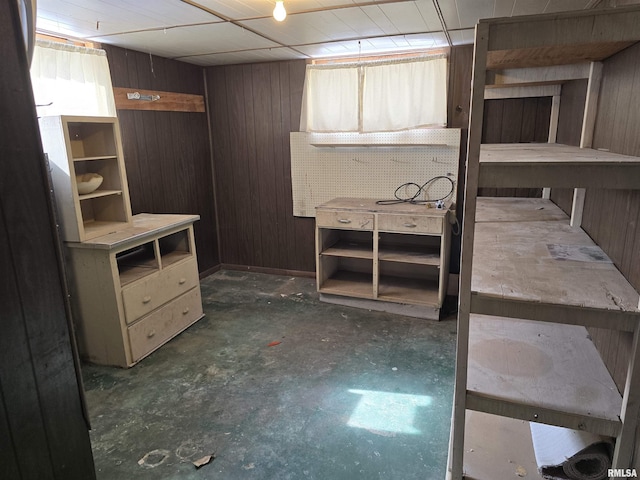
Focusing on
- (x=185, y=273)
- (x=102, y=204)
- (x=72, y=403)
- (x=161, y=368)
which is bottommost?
(x=161, y=368)

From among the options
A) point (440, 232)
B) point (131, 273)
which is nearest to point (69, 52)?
point (131, 273)

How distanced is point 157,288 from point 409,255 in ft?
6.70

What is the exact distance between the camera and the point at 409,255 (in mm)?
3531

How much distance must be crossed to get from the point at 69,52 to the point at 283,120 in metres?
1.90

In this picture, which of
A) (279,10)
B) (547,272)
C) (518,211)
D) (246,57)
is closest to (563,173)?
(547,272)

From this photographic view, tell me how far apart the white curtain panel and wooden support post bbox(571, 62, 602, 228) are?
174cm

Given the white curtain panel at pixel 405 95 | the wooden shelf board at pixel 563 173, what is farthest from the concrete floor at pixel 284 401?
the white curtain panel at pixel 405 95

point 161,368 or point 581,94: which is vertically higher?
point 581,94

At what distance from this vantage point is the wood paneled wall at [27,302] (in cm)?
Result: 89

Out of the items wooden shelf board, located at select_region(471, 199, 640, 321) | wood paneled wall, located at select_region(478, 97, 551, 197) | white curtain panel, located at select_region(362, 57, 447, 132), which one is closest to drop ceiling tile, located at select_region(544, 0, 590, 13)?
wood paneled wall, located at select_region(478, 97, 551, 197)

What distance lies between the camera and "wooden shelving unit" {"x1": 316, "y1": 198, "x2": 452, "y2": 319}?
331 cm

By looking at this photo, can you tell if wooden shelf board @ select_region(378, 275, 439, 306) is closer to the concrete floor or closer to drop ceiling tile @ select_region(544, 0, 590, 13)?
the concrete floor

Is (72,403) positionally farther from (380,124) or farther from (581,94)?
(380,124)

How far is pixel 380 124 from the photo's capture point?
3.63 metres
